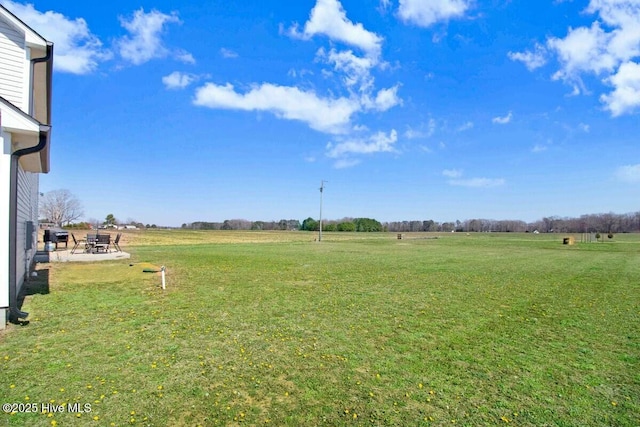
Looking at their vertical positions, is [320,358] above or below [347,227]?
below

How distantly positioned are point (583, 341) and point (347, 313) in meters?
4.21

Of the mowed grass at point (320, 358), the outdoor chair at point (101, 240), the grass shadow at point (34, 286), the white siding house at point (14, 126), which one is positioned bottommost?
the mowed grass at point (320, 358)

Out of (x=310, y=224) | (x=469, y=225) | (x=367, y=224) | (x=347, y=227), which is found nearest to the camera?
(x=347, y=227)

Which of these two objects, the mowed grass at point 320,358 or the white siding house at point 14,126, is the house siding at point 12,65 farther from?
the mowed grass at point 320,358

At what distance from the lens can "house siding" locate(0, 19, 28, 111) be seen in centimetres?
658

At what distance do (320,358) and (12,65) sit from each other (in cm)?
790

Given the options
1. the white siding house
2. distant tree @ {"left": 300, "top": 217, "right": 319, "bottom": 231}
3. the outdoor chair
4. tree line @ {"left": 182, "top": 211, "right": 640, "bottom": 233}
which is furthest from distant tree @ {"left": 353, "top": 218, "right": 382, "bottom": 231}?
the white siding house

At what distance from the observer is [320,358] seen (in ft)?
16.2

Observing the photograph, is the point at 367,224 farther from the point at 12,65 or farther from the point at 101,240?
the point at 12,65

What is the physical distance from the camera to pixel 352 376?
436 centimetres

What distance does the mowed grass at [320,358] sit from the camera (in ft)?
11.6

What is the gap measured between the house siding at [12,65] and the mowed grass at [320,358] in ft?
13.8

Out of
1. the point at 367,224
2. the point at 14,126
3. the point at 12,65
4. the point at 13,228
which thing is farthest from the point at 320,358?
the point at 367,224

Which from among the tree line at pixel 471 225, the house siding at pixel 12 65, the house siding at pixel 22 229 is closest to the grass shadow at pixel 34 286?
the house siding at pixel 22 229
